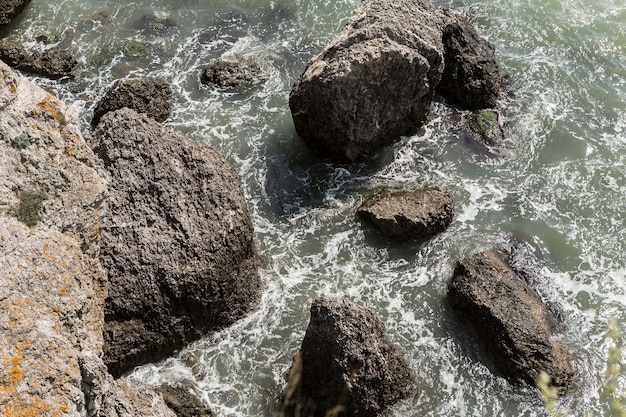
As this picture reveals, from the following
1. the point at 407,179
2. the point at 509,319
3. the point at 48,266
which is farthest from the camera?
the point at 407,179

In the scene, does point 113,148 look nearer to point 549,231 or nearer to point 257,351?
point 257,351

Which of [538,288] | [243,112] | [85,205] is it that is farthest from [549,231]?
[85,205]

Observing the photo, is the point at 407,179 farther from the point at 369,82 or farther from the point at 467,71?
the point at 467,71

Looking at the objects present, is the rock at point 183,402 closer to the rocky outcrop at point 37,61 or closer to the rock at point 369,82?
the rock at point 369,82

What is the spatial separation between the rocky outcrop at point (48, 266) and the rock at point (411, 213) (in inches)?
256

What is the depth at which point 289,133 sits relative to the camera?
1539cm

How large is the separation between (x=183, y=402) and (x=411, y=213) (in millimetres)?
5694

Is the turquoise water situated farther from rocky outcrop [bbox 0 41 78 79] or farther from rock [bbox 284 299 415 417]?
rock [bbox 284 299 415 417]

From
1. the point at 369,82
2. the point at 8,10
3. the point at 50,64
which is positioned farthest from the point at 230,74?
the point at 8,10

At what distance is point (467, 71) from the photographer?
631 inches

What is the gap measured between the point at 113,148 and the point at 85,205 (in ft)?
15.7

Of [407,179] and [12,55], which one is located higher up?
[12,55]

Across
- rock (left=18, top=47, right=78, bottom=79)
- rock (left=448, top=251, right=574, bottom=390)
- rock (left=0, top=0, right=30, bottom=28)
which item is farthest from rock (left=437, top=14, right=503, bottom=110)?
rock (left=0, top=0, right=30, bottom=28)

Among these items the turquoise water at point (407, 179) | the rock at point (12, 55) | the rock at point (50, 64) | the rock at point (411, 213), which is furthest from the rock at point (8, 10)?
the rock at point (411, 213)
